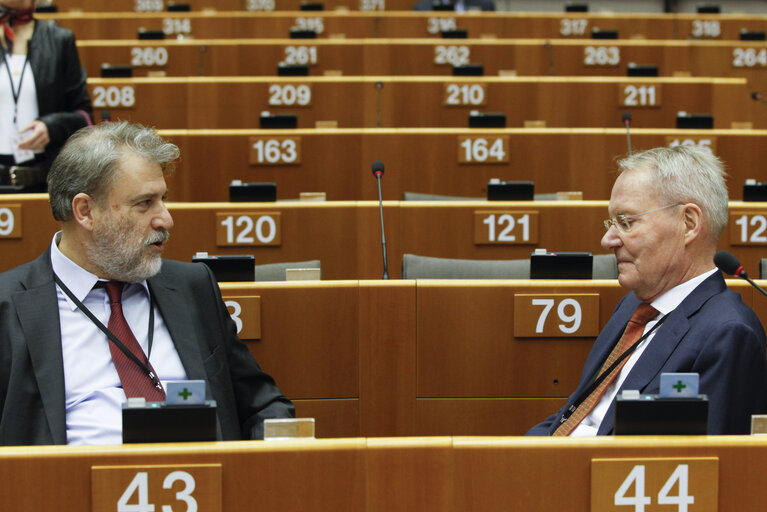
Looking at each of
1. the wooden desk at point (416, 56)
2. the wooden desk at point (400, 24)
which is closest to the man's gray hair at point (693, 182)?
the wooden desk at point (416, 56)

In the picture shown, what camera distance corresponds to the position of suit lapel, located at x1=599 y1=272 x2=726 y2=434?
1802mm

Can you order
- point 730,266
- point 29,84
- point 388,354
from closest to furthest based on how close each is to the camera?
point 730,266, point 388,354, point 29,84

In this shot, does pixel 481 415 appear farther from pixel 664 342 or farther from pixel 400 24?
pixel 400 24

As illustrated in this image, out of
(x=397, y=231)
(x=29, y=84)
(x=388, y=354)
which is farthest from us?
(x=29, y=84)

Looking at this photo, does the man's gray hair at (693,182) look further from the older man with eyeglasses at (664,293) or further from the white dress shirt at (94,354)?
the white dress shirt at (94,354)

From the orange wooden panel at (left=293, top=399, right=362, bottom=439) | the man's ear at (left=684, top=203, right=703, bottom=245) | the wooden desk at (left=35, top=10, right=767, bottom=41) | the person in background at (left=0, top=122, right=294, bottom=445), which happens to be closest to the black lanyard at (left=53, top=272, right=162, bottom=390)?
the person in background at (left=0, top=122, right=294, bottom=445)

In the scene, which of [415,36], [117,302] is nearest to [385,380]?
[117,302]

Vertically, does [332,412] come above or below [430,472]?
below

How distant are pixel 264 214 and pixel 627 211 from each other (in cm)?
144

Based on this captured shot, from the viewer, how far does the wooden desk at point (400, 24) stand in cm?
654

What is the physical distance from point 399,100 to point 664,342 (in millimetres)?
3237

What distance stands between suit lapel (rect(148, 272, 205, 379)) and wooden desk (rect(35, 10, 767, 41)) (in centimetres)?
487

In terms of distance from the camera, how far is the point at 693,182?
1924mm

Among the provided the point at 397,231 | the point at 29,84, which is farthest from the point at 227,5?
the point at 397,231
